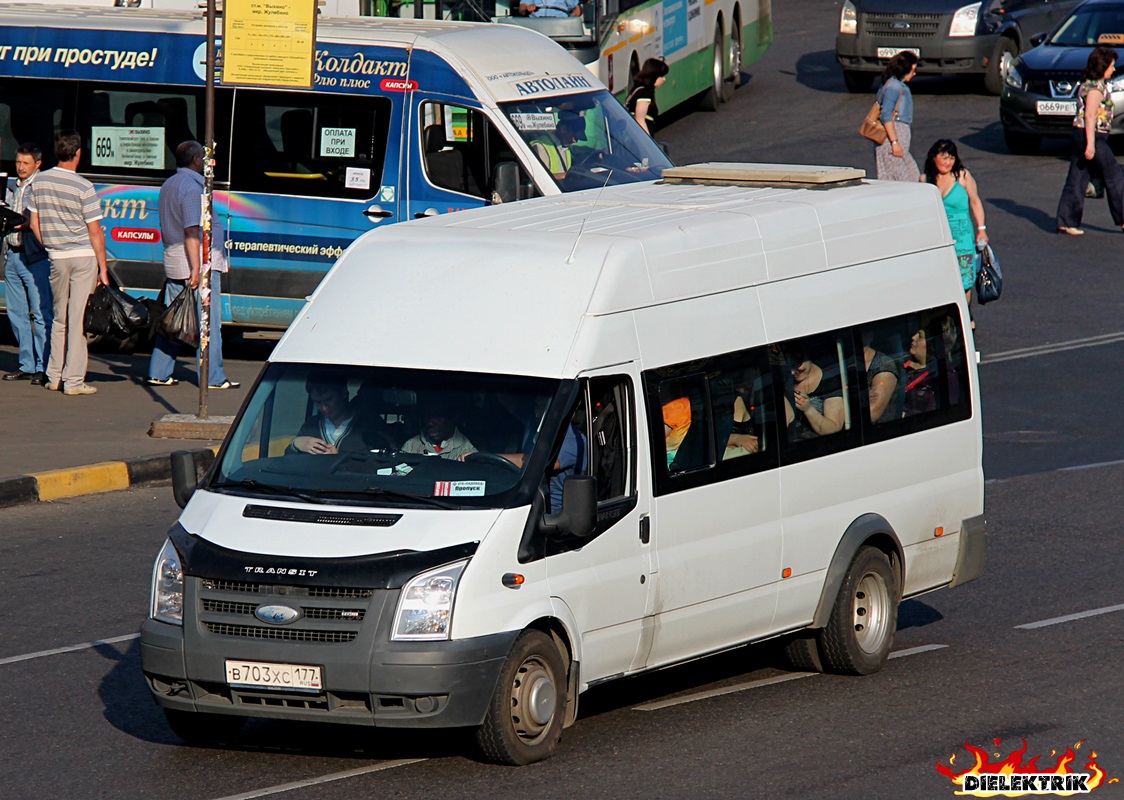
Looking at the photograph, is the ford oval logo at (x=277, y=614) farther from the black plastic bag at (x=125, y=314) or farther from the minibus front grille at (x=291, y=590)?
the black plastic bag at (x=125, y=314)

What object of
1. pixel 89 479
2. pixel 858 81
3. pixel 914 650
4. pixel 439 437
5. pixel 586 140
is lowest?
pixel 89 479

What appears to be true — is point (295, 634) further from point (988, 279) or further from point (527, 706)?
point (988, 279)

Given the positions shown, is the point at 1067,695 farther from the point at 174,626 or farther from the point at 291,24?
the point at 291,24

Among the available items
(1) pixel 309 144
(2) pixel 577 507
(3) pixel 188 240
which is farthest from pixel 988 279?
(2) pixel 577 507

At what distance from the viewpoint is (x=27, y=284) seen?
1595 cm

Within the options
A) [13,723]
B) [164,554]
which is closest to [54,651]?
[13,723]

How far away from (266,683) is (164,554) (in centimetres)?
75

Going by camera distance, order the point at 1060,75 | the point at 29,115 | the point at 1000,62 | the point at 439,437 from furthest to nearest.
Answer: the point at 1000,62 < the point at 1060,75 < the point at 29,115 < the point at 439,437

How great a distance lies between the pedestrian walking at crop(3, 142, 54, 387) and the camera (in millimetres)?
15320

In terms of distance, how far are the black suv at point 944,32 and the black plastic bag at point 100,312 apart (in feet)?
57.4

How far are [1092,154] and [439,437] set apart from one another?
1610 centimetres

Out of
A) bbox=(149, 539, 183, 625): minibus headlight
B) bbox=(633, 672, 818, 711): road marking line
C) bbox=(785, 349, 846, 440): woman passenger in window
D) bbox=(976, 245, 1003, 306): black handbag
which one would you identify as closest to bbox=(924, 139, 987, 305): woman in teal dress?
bbox=(976, 245, 1003, 306): black handbag

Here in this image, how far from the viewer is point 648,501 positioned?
7977 mm

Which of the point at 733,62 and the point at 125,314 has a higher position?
the point at 733,62
